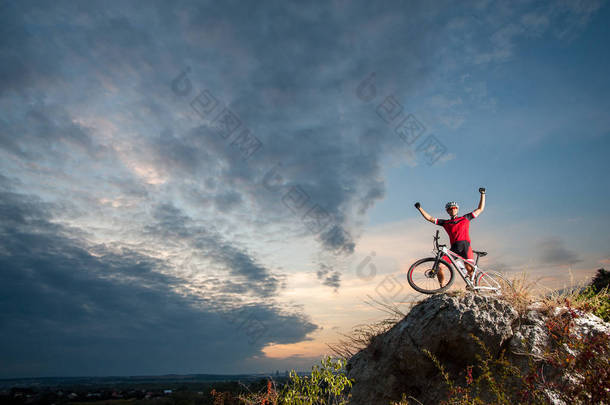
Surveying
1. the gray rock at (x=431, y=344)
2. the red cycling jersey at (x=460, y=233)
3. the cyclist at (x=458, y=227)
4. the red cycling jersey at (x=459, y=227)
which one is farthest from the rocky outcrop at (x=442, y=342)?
the red cycling jersey at (x=459, y=227)

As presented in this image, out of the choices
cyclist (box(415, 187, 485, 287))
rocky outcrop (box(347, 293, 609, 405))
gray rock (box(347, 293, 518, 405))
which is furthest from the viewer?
cyclist (box(415, 187, 485, 287))

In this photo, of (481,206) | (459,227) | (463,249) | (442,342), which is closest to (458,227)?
(459,227)

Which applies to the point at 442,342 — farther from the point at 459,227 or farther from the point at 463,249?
the point at 459,227

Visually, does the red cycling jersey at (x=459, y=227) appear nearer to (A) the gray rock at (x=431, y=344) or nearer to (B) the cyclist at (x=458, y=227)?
(B) the cyclist at (x=458, y=227)

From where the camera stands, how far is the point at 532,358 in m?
6.72

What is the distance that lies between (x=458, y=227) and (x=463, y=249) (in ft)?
1.94

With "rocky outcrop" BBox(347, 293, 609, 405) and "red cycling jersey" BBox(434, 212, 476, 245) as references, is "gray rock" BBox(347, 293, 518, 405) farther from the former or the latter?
"red cycling jersey" BBox(434, 212, 476, 245)

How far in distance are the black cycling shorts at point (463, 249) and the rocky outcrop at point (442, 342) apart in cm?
140

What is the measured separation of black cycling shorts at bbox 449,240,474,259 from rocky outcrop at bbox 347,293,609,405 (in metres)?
1.40

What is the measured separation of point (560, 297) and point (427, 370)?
350cm

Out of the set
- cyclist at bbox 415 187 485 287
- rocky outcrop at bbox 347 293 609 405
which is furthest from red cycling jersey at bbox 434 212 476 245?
rocky outcrop at bbox 347 293 609 405

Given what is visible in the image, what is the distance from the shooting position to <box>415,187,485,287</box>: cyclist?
8.85 m

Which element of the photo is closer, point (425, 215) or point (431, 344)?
point (431, 344)

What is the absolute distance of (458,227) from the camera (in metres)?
9.02
